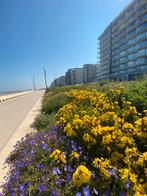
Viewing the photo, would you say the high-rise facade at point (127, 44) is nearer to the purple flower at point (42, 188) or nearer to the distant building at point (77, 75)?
the distant building at point (77, 75)

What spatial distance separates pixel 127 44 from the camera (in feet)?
241

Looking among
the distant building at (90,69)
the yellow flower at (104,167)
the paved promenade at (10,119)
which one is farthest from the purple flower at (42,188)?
the distant building at (90,69)

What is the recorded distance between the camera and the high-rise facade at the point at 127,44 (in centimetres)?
6269

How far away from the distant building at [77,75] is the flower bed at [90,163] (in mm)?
130037

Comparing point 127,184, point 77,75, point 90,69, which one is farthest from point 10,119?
point 90,69

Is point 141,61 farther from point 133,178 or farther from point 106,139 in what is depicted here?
point 133,178

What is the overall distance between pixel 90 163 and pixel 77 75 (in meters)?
141

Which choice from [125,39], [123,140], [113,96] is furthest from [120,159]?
[125,39]

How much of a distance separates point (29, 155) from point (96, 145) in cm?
155

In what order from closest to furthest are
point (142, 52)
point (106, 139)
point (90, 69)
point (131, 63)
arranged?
1. point (106, 139)
2. point (142, 52)
3. point (131, 63)
4. point (90, 69)

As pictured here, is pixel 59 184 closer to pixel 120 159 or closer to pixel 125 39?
pixel 120 159

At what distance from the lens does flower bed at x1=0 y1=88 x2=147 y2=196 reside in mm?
2045

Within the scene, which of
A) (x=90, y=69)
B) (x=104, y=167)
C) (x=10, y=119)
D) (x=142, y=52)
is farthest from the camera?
(x=90, y=69)

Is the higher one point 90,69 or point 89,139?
point 90,69
